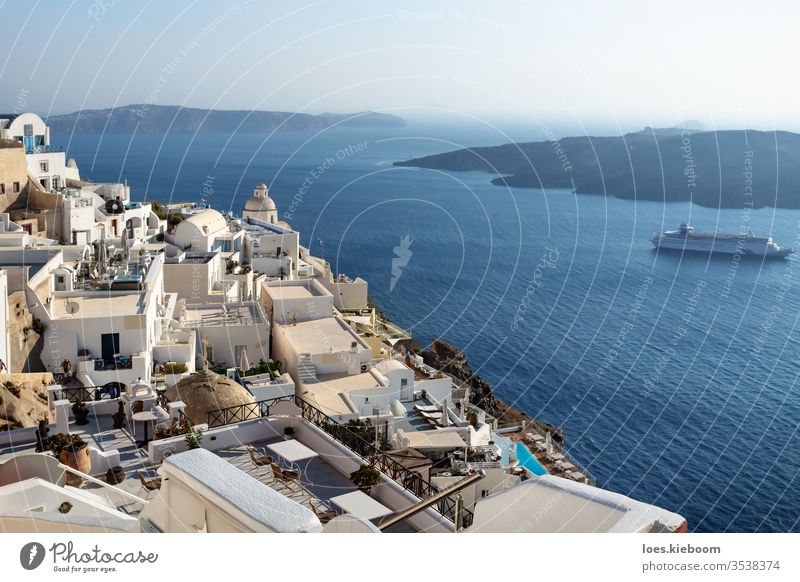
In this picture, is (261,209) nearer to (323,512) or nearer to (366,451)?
(366,451)

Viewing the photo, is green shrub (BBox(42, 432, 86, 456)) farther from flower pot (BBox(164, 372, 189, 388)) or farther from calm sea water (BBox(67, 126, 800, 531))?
calm sea water (BBox(67, 126, 800, 531))

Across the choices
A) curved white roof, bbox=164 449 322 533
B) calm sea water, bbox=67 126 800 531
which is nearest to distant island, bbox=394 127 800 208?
calm sea water, bbox=67 126 800 531

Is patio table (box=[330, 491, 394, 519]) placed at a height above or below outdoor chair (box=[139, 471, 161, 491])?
above

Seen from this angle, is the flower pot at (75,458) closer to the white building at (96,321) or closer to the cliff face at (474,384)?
the white building at (96,321)

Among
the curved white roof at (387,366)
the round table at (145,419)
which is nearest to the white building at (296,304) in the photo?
the curved white roof at (387,366)

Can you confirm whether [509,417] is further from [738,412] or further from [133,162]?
[133,162]

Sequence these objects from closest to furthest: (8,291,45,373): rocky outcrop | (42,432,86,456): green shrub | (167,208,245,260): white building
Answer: (42,432,86,456): green shrub → (8,291,45,373): rocky outcrop → (167,208,245,260): white building
